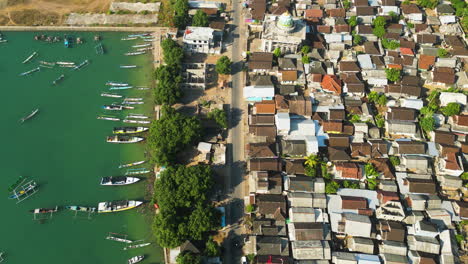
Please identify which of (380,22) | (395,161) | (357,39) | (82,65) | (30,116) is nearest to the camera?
(395,161)

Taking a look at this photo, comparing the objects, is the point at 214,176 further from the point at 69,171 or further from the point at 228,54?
the point at 228,54

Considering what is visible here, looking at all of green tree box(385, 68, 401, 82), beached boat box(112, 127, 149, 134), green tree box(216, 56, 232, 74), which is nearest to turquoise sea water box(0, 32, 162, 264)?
beached boat box(112, 127, 149, 134)

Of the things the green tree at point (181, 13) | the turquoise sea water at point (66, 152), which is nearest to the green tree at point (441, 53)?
the green tree at point (181, 13)

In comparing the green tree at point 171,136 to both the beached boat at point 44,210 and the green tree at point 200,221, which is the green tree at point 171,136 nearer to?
the green tree at point 200,221

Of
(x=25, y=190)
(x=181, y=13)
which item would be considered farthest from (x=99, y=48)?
(x=25, y=190)

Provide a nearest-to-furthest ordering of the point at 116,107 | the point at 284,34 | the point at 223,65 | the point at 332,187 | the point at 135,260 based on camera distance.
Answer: the point at 135,260 < the point at 332,187 < the point at 116,107 < the point at 223,65 < the point at 284,34

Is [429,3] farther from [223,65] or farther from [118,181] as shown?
[118,181]

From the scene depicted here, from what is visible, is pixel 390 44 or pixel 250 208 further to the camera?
pixel 390 44
